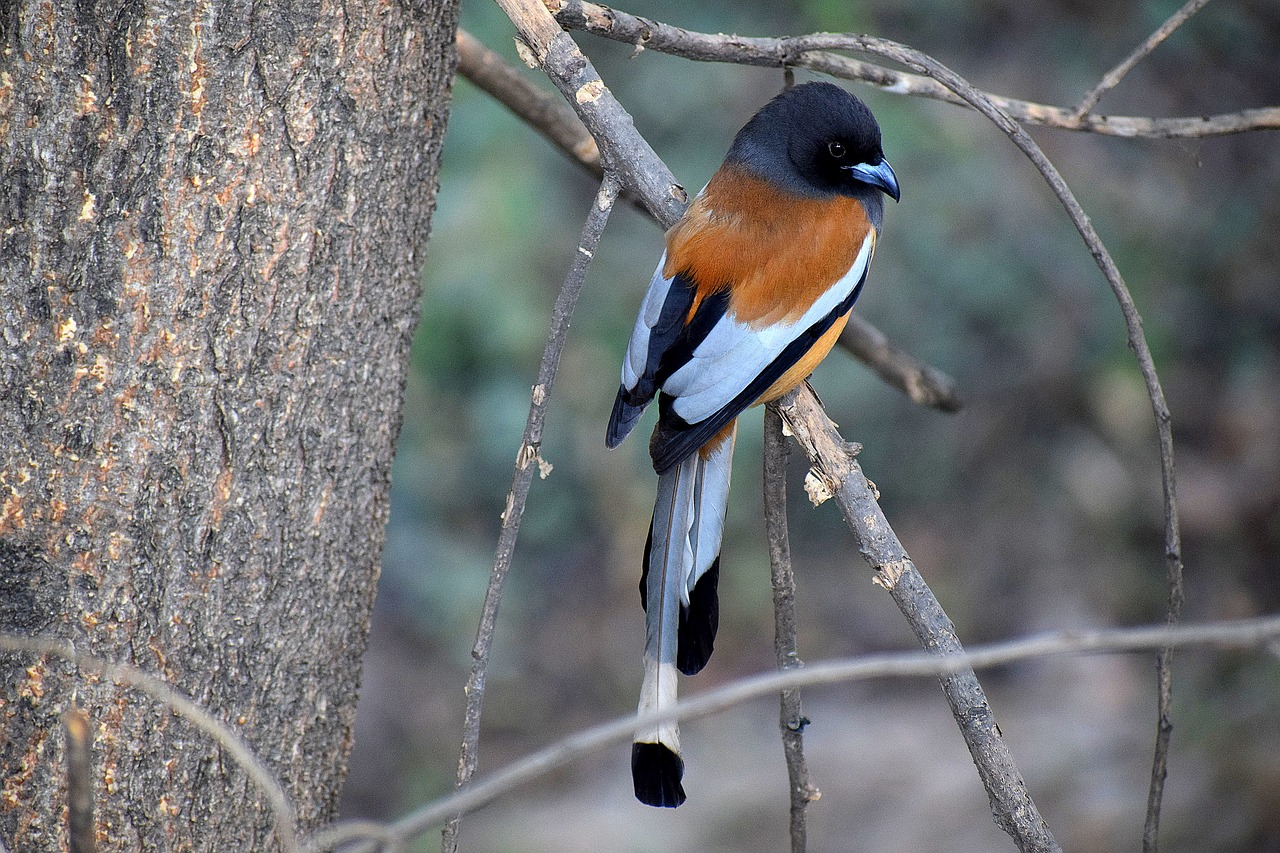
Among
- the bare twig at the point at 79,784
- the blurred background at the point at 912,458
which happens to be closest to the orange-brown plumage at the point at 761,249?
the bare twig at the point at 79,784

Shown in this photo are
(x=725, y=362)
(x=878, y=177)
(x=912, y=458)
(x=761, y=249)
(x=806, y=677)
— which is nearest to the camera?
(x=806, y=677)

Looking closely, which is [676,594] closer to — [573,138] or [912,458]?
[573,138]

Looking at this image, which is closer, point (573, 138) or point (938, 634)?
point (938, 634)

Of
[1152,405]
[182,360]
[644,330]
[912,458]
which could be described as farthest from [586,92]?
[912,458]

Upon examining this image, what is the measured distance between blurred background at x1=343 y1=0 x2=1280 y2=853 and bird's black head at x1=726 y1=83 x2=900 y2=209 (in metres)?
1.57

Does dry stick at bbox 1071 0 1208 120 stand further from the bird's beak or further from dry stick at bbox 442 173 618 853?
dry stick at bbox 442 173 618 853

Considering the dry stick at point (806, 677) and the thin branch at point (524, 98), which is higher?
the thin branch at point (524, 98)

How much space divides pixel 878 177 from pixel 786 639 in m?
1.26

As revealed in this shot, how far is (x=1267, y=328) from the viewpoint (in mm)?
5246

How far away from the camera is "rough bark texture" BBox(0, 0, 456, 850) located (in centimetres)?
157

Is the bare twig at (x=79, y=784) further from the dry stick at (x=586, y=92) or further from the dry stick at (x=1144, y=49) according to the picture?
the dry stick at (x=1144, y=49)

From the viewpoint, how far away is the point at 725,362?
2.22m

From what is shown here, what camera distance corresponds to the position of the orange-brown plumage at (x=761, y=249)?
2.27m

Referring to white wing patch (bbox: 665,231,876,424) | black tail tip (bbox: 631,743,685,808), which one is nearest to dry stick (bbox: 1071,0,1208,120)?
white wing patch (bbox: 665,231,876,424)
